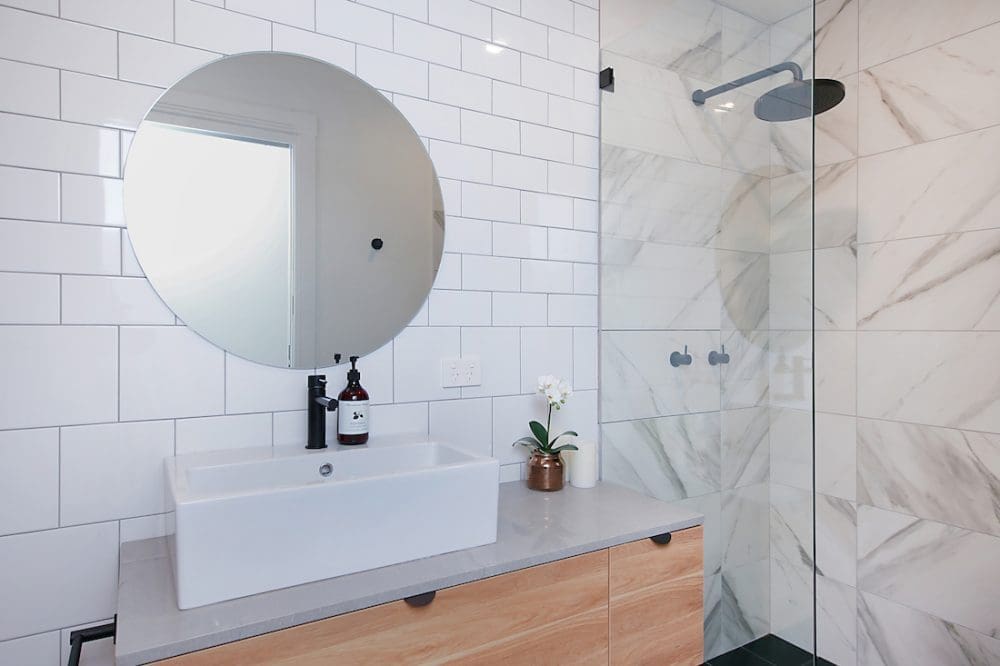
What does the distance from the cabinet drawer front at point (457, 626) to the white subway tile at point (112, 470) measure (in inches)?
20.9

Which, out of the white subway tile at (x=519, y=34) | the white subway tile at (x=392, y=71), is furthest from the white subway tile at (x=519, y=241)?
the white subway tile at (x=519, y=34)

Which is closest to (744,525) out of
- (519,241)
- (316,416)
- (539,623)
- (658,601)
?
(658,601)

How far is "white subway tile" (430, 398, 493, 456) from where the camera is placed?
1.64 metres

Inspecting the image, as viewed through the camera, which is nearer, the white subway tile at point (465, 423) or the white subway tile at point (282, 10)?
the white subway tile at point (282, 10)

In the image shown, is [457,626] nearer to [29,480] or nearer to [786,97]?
[29,480]

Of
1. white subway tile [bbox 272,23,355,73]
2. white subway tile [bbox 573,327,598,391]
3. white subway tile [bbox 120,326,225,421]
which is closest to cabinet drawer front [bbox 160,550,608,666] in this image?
white subway tile [bbox 120,326,225,421]

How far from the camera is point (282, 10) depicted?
4.70ft

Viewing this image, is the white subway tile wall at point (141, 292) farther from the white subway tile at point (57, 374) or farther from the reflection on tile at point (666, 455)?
the reflection on tile at point (666, 455)

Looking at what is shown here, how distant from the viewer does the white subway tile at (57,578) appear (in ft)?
3.81

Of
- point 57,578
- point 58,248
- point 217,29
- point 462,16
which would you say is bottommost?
point 57,578

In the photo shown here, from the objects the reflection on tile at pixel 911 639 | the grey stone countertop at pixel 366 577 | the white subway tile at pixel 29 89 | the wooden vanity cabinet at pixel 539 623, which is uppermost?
the white subway tile at pixel 29 89

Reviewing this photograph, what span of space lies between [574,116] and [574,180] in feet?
0.68

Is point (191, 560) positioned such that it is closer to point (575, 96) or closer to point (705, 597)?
point (705, 597)

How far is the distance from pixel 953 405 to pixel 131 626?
2144mm
